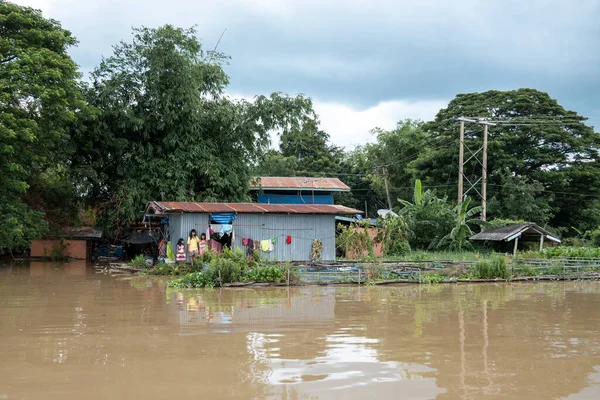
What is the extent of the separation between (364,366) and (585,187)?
29.3 meters

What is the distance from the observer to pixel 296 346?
7.55 m

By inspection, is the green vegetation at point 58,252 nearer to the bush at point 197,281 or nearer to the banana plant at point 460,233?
the bush at point 197,281

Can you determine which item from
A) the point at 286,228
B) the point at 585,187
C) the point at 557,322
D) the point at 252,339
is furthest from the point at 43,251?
the point at 585,187

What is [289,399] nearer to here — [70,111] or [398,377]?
[398,377]

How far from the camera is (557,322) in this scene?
31.9 feet

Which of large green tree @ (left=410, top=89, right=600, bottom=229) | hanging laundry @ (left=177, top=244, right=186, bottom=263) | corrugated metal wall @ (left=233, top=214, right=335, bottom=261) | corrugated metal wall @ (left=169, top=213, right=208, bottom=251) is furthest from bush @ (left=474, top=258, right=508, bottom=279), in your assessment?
large green tree @ (left=410, top=89, right=600, bottom=229)

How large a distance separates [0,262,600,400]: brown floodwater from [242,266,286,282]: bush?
1.50m

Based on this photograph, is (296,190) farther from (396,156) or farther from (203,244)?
(203,244)

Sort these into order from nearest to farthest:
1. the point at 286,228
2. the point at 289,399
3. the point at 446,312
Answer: the point at 289,399
the point at 446,312
the point at 286,228

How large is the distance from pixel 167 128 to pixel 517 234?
15853 mm

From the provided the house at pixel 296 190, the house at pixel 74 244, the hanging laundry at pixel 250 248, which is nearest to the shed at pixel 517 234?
the hanging laundry at pixel 250 248

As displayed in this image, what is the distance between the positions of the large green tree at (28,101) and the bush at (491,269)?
14864mm

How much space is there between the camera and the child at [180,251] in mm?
18156

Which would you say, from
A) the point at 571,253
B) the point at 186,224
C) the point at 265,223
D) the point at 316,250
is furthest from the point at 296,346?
the point at 571,253
